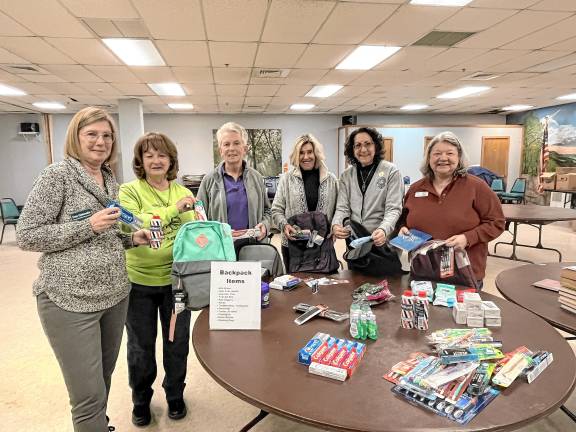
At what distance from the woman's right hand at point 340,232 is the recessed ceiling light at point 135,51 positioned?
364 cm

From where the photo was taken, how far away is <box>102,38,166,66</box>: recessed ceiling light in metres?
4.53

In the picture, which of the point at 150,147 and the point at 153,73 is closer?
the point at 150,147

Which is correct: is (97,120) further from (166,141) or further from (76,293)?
(76,293)

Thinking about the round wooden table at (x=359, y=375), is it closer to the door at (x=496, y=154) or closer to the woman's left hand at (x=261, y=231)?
the woman's left hand at (x=261, y=231)

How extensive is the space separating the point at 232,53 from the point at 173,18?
127 centimetres

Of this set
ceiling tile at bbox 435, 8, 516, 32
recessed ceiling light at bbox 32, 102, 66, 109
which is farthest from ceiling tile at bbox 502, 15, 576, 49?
recessed ceiling light at bbox 32, 102, 66, 109

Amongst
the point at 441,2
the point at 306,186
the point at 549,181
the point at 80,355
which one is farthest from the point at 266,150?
the point at 80,355

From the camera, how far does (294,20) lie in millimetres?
3846

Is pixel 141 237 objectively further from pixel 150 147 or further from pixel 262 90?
pixel 262 90

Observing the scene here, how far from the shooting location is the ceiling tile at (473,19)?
3682 mm

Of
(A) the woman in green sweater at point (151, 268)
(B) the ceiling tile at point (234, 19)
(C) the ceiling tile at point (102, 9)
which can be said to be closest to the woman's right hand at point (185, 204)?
(A) the woman in green sweater at point (151, 268)

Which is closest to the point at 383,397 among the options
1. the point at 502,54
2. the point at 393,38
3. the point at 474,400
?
the point at 474,400

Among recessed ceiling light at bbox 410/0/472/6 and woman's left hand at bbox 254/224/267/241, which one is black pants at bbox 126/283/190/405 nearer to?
woman's left hand at bbox 254/224/267/241

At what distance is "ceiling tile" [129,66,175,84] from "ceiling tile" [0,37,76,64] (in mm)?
919
